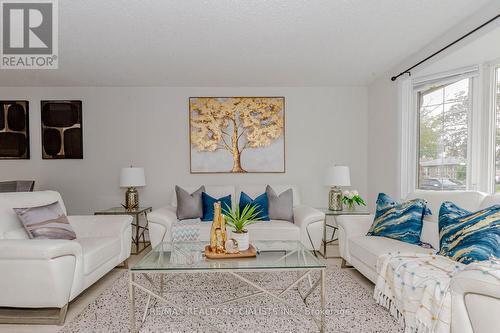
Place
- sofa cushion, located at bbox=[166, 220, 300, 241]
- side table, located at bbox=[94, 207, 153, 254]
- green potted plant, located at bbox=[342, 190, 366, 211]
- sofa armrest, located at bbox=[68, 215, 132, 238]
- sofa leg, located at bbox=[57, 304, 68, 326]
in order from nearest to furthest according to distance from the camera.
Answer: sofa leg, located at bbox=[57, 304, 68, 326]
sofa armrest, located at bbox=[68, 215, 132, 238]
sofa cushion, located at bbox=[166, 220, 300, 241]
green potted plant, located at bbox=[342, 190, 366, 211]
side table, located at bbox=[94, 207, 153, 254]

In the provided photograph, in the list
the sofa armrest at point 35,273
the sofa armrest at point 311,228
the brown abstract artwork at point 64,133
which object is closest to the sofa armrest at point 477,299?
the sofa armrest at point 311,228

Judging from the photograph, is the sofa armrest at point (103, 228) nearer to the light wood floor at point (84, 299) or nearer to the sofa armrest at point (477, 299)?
the light wood floor at point (84, 299)

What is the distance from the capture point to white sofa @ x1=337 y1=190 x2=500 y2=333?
4.61 feet

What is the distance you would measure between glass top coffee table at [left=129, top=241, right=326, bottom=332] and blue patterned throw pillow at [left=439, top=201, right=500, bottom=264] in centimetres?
91

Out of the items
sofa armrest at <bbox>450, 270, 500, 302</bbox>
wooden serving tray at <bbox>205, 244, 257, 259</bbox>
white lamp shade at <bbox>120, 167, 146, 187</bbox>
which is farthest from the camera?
white lamp shade at <bbox>120, 167, 146, 187</bbox>

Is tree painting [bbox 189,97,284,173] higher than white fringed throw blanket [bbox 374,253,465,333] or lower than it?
higher

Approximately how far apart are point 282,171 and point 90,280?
9.90 ft

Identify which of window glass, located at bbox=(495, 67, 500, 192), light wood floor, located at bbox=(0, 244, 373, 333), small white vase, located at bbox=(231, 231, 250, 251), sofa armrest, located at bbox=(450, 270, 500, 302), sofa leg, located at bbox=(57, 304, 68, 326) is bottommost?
light wood floor, located at bbox=(0, 244, 373, 333)

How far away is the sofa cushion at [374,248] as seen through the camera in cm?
274

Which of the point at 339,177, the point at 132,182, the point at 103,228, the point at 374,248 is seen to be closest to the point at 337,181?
the point at 339,177

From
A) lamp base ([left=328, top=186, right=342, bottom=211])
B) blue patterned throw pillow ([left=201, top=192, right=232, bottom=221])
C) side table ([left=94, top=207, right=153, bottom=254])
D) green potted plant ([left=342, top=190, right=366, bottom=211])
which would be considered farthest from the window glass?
side table ([left=94, top=207, right=153, bottom=254])

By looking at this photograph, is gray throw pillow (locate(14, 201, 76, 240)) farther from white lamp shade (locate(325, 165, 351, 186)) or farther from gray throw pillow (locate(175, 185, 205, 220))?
white lamp shade (locate(325, 165, 351, 186))

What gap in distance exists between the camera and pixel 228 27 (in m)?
2.90

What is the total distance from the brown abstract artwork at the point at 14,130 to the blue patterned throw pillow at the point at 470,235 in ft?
18.0
